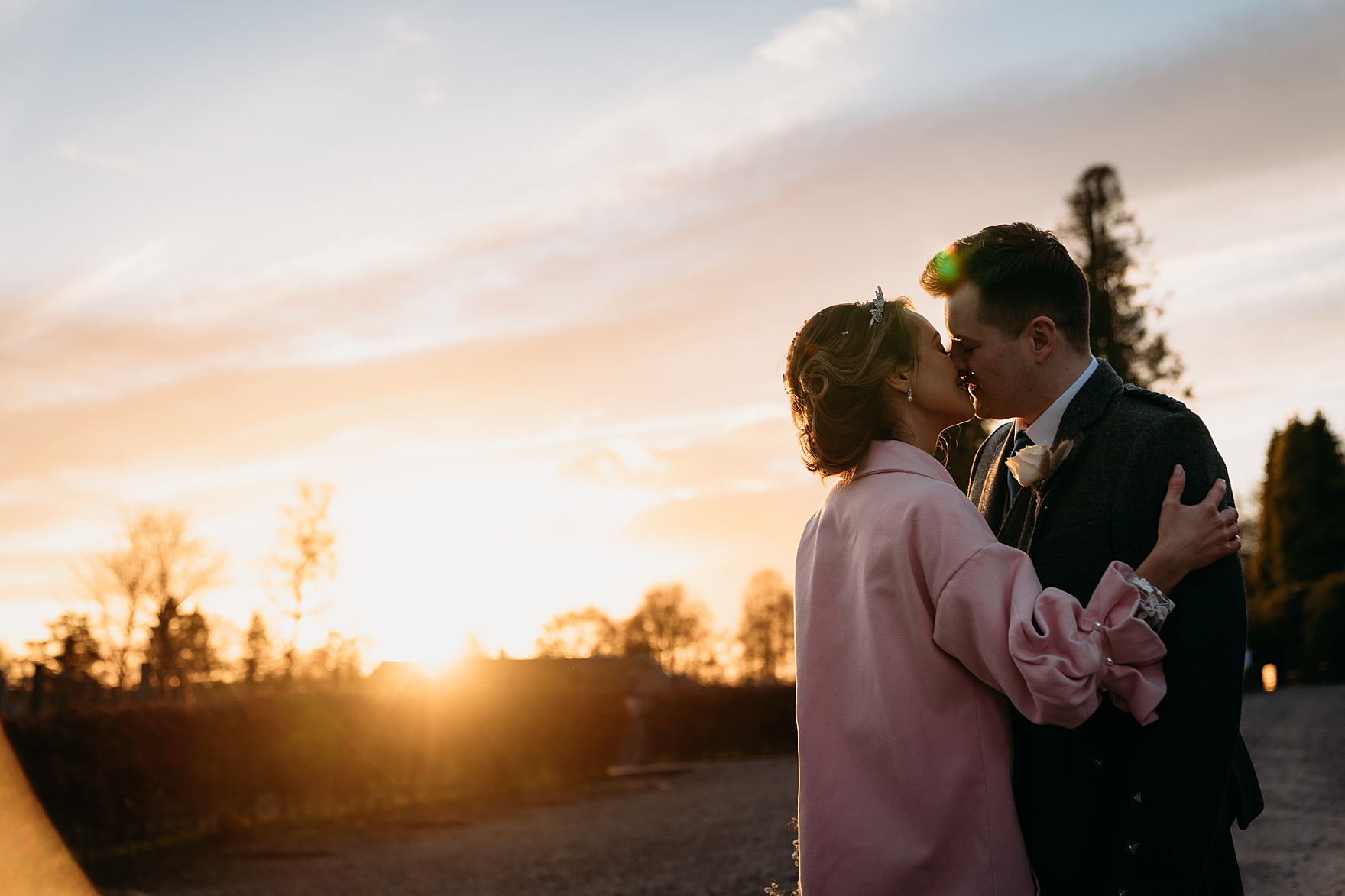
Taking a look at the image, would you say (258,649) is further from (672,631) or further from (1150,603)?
(1150,603)

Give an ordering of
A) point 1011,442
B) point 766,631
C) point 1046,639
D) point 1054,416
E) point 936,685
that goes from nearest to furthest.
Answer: point 1046,639 → point 936,685 → point 1054,416 → point 1011,442 → point 766,631

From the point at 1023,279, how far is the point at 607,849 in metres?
11.7

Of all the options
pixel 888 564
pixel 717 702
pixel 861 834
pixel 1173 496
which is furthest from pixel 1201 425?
pixel 717 702

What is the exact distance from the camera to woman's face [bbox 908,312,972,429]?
2.69 metres

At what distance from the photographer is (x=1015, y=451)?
296 centimetres

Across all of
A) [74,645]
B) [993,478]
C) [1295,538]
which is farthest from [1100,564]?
[1295,538]

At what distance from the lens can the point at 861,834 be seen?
2404 mm

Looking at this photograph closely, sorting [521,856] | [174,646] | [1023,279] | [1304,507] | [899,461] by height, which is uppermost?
[1304,507]

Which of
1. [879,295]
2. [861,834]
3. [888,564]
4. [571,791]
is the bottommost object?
[571,791]

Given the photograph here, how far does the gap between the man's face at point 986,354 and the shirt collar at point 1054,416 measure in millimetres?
69

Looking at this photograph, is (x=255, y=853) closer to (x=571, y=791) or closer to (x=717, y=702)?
(x=571, y=791)

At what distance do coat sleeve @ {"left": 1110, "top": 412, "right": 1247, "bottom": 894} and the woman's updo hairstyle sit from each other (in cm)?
73

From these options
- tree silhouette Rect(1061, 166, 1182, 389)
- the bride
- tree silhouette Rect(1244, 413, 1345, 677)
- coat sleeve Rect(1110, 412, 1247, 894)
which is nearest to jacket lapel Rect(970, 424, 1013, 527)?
the bride

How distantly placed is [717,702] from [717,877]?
21061 millimetres
